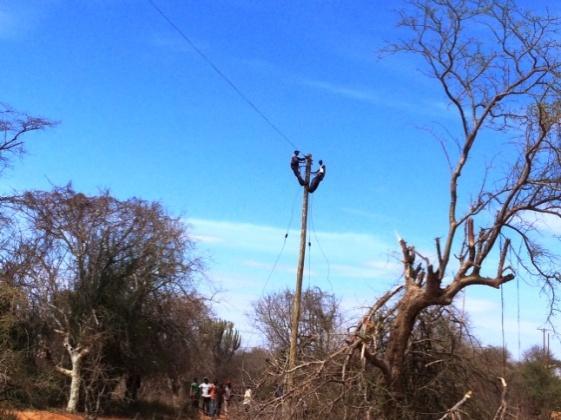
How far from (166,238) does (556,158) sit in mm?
25089

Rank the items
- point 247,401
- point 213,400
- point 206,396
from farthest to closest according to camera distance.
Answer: point 206,396, point 213,400, point 247,401

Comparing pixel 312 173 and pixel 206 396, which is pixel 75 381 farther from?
pixel 312 173

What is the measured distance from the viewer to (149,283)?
34844 mm

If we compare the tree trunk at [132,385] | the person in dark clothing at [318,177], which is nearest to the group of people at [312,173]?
the person in dark clothing at [318,177]

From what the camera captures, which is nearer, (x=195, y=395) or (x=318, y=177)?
(x=318, y=177)

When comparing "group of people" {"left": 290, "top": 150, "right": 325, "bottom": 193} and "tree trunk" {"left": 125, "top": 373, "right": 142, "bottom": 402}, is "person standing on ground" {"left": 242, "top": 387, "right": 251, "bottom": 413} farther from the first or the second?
"tree trunk" {"left": 125, "top": 373, "right": 142, "bottom": 402}

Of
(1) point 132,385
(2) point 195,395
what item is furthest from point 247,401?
(2) point 195,395

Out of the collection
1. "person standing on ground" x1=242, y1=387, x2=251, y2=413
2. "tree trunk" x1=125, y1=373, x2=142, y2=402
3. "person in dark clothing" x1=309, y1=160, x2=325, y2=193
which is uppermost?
"person in dark clothing" x1=309, y1=160, x2=325, y2=193

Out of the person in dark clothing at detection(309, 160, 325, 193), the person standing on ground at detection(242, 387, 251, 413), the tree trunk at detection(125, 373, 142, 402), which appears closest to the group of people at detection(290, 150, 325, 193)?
the person in dark clothing at detection(309, 160, 325, 193)

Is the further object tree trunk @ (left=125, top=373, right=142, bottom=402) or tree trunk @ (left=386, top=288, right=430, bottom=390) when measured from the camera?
tree trunk @ (left=125, top=373, right=142, bottom=402)

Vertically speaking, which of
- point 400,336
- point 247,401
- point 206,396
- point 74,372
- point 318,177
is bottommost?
point 247,401

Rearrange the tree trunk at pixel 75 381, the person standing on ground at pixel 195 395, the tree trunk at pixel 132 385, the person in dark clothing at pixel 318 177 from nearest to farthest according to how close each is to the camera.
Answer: the person in dark clothing at pixel 318 177 → the tree trunk at pixel 75 381 → the tree trunk at pixel 132 385 → the person standing on ground at pixel 195 395

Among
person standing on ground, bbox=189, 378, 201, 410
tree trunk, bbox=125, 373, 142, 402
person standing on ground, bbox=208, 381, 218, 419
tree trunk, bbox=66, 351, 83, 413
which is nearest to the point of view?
tree trunk, bbox=66, 351, 83, 413

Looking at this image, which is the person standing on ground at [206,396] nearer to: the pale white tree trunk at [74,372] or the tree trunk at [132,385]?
the tree trunk at [132,385]
